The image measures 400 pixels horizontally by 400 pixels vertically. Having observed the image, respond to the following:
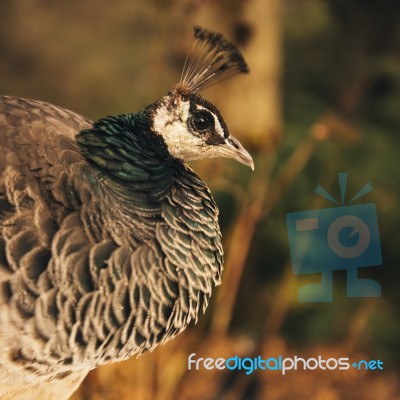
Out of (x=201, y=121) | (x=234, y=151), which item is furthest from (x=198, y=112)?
(x=234, y=151)

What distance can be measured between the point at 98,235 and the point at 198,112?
21.0 inches

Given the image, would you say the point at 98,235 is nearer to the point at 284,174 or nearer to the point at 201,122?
the point at 201,122

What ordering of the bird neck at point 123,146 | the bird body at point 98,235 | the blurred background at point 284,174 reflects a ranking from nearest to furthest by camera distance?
the bird body at point 98,235 → the bird neck at point 123,146 → the blurred background at point 284,174

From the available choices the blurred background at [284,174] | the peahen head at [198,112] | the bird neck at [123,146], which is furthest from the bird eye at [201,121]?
the blurred background at [284,174]

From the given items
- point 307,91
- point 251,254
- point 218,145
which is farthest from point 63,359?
point 307,91

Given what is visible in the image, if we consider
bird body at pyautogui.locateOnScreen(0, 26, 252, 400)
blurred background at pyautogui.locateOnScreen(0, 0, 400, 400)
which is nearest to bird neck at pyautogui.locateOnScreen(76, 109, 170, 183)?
bird body at pyautogui.locateOnScreen(0, 26, 252, 400)

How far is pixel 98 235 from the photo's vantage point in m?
2.53

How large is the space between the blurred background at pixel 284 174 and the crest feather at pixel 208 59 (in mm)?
794

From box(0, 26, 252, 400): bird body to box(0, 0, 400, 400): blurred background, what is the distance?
0.86m

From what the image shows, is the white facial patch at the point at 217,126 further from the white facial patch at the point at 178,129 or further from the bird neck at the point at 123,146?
the bird neck at the point at 123,146

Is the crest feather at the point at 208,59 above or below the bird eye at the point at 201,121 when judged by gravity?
above

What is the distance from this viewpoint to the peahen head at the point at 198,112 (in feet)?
Answer: 8.88

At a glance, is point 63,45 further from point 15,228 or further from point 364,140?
point 15,228

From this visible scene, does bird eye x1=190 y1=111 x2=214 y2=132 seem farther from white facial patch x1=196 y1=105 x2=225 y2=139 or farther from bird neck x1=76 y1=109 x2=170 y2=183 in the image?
bird neck x1=76 y1=109 x2=170 y2=183
